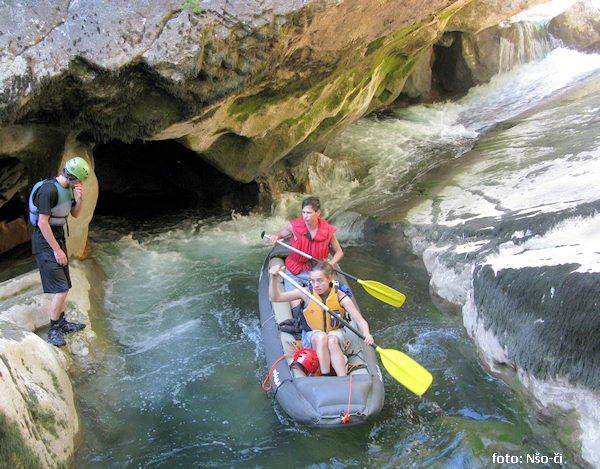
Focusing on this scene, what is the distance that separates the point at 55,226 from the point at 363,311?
10.4 feet

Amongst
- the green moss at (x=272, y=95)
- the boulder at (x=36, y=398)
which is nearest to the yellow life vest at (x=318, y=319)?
the boulder at (x=36, y=398)

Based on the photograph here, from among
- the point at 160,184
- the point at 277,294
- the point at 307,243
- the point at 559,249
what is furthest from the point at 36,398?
the point at 160,184

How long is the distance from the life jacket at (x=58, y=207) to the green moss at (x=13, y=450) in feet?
6.57

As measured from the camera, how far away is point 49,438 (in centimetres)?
351

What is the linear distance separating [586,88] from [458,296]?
6809mm

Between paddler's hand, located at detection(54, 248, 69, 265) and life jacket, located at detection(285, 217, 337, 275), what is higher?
paddler's hand, located at detection(54, 248, 69, 265)

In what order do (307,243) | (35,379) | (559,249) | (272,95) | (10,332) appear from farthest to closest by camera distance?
1. (272,95)
2. (307,243)
3. (559,249)
4. (10,332)
5. (35,379)

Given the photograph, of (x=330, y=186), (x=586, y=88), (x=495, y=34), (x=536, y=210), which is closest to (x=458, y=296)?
(x=536, y=210)

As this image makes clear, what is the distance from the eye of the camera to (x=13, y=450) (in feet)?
9.95

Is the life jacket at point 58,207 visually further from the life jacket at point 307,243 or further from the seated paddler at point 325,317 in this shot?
the life jacket at point 307,243

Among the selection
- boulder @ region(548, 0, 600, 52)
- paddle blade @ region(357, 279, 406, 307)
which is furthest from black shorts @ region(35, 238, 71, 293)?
boulder @ region(548, 0, 600, 52)

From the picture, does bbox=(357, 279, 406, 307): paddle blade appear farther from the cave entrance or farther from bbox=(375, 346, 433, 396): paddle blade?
the cave entrance

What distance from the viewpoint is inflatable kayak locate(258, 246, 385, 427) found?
386cm

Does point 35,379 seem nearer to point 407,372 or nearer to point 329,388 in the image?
point 329,388
